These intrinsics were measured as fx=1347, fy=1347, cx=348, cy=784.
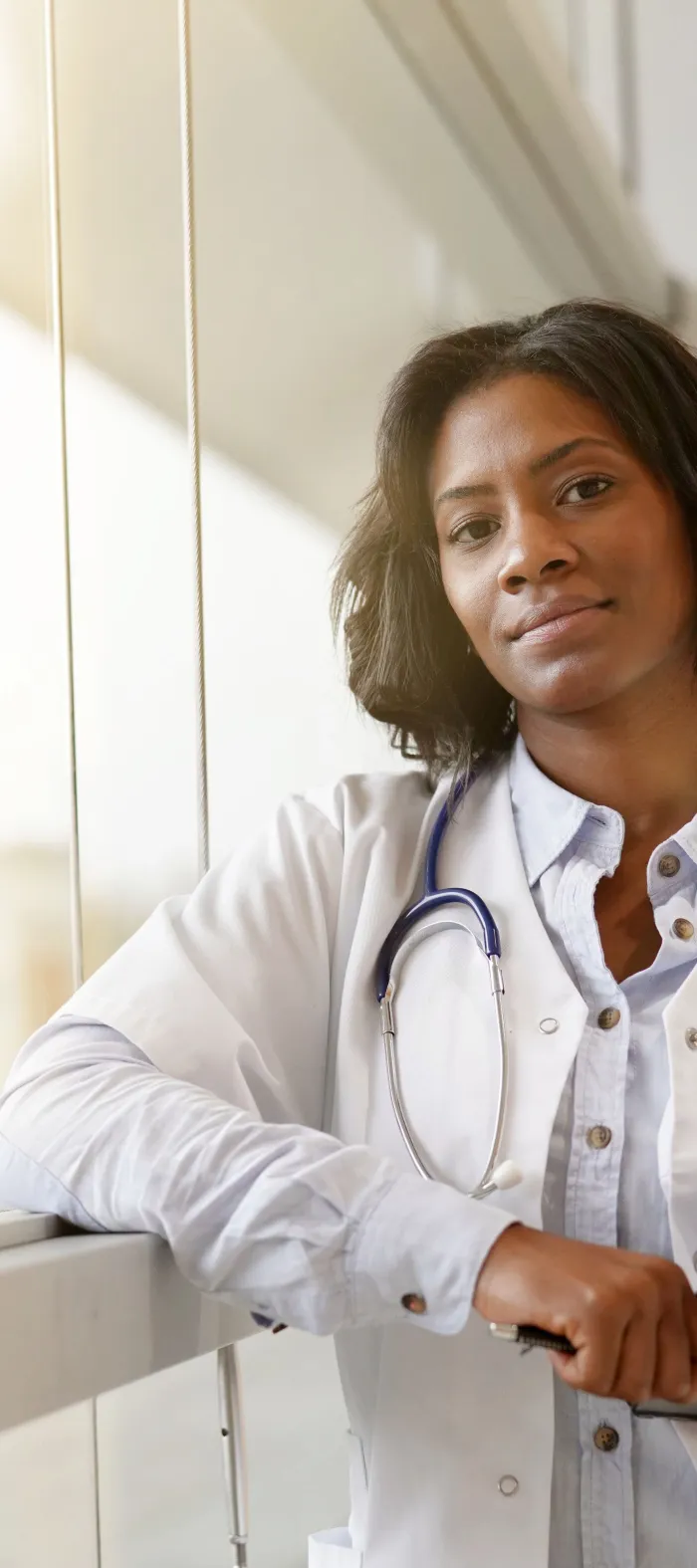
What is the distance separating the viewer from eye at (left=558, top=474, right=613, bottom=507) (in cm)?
120

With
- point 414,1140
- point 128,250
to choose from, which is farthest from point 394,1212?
point 128,250

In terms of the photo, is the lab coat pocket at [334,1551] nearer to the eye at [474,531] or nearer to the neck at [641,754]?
the neck at [641,754]

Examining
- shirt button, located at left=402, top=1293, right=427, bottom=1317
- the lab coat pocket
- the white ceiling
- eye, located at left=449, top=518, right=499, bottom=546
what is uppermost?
the white ceiling

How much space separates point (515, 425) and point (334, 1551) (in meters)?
0.98

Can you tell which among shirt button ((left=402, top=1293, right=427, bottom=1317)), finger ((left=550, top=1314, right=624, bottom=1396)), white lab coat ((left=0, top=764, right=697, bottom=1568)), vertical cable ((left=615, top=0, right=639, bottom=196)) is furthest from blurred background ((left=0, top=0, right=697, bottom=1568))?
finger ((left=550, top=1314, right=624, bottom=1396))

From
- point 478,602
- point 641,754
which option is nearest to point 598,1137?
point 641,754

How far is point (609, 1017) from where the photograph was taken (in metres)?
1.08

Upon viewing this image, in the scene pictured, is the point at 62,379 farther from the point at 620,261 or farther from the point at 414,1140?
the point at 414,1140

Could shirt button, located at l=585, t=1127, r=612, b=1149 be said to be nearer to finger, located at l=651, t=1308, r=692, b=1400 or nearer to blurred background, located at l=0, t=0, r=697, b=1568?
finger, located at l=651, t=1308, r=692, b=1400

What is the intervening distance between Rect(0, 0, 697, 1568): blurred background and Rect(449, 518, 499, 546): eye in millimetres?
410

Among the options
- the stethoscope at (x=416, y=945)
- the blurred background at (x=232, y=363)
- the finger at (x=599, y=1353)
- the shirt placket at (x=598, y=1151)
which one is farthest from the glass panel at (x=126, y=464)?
the finger at (x=599, y=1353)

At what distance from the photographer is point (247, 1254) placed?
34.5 inches

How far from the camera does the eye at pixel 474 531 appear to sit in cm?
124

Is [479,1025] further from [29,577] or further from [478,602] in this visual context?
[29,577]
